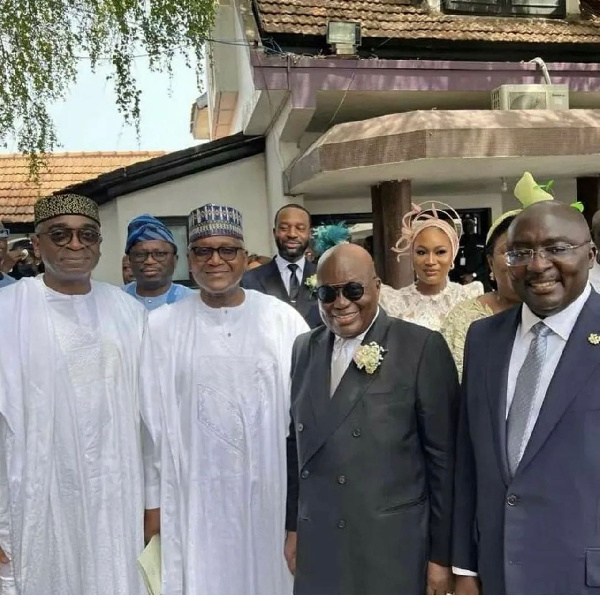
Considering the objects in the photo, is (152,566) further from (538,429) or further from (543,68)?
(543,68)

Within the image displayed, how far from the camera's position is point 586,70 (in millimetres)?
8641

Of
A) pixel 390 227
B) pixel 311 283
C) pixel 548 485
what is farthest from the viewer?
pixel 390 227

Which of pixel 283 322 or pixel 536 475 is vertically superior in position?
pixel 283 322

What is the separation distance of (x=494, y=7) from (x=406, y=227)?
618 centimetres

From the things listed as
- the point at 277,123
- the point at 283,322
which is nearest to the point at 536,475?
the point at 283,322

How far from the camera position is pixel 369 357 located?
2.58m

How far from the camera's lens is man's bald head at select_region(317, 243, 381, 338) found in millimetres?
2664

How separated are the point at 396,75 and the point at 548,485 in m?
7.09

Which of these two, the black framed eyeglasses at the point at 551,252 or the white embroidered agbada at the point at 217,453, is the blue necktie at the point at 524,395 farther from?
the white embroidered agbada at the point at 217,453

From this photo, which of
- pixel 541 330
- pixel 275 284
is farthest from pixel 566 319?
pixel 275 284

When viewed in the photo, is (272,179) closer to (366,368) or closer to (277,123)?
(277,123)

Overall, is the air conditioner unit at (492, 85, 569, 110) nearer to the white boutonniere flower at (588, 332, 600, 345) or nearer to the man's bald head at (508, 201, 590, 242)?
the man's bald head at (508, 201, 590, 242)

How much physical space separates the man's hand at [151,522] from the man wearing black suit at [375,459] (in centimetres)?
92

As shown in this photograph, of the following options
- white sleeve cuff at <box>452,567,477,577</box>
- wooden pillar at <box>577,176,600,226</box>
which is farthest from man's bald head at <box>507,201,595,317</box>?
wooden pillar at <box>577,176,600,226</box>
